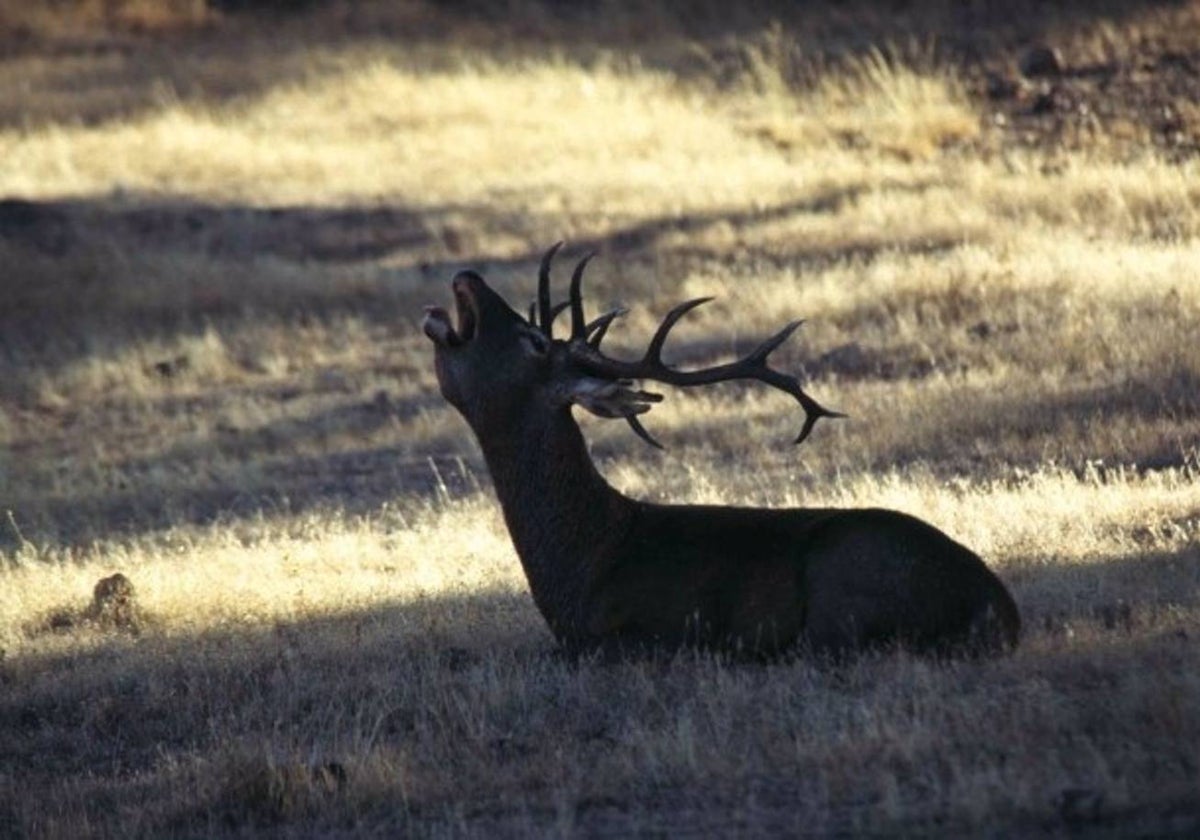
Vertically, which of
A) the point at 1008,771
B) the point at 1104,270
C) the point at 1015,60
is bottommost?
the point at 1008,771

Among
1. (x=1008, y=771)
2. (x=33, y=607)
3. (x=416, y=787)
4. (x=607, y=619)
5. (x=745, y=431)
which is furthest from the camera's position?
(x=745, y=431)

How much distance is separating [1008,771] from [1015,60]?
77.4 ft

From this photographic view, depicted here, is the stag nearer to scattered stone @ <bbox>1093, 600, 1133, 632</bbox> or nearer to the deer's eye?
the deer's eye

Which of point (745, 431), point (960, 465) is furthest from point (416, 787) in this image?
point (745, 431)

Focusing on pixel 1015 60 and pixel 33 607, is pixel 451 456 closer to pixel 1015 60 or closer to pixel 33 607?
pixel 33 607

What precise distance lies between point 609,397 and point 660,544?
649mm

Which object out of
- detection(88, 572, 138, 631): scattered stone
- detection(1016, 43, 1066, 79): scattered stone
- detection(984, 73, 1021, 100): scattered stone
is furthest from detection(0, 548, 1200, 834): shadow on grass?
detection(1016, 43, 1066, 79): scattered stone

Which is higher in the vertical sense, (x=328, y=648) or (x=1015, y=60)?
(x=1015, y=60)

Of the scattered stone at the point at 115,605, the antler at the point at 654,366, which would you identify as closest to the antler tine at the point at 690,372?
the antler at the point at 654,366

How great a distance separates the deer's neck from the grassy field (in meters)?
0.35

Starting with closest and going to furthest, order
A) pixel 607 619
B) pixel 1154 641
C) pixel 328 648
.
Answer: pixel 1154 641 < pixel 607 619 < pixel 328 648

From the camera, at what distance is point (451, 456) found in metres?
18.4

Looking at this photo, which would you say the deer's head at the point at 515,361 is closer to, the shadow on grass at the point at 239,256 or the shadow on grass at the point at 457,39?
the shadow on grass at the point at 239,256

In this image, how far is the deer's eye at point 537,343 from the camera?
10047mm
